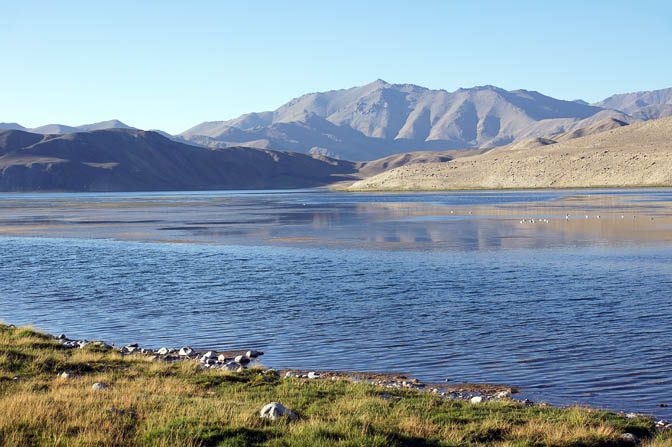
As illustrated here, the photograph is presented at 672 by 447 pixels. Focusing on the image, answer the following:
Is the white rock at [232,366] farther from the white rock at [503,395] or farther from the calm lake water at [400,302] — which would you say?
the white rock at [503,395]

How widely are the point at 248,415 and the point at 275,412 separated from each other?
0.51 m

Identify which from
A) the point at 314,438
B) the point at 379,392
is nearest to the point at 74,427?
the point at 314,438

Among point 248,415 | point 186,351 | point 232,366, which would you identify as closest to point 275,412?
point 248,415

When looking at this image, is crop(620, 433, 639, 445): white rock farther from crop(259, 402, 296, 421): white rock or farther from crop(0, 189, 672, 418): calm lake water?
crop(259, 402, 296, 421): white rock

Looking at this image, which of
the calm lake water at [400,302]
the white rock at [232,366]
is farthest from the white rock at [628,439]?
the white rock at [232,366]

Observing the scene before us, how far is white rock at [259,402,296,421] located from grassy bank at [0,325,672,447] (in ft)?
0.63

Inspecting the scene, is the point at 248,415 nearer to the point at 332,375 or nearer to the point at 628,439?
the point at 332,375

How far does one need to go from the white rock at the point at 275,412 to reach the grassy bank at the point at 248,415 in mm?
191

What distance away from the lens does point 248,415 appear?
12.4m

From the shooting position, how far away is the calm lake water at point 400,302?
754 inches

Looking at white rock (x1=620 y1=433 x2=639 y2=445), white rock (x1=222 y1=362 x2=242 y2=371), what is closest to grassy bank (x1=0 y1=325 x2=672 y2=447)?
white rock (x1=620 y1=433 x2=639 y2=445)

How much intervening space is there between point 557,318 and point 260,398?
1367cm

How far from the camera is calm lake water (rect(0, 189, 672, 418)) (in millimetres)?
19156

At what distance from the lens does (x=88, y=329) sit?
25.0 meters
